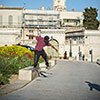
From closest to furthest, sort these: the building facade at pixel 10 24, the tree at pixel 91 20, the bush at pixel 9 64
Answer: the bush at pixel 9 64 → the building facade at pixel 10 24 → the tree at pixel 91 20

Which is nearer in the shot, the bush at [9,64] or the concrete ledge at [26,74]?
the bush at [9,64]

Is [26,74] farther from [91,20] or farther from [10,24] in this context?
[91,20]

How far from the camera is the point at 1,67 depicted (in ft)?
43.6

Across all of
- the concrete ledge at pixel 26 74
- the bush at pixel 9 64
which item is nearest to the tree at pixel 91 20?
the bush at pixel 9 64

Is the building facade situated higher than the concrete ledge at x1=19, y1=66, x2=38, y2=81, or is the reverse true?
the building facade

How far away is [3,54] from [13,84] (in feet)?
30.1

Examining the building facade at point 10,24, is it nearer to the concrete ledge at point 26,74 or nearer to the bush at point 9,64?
the bush at point 9,64

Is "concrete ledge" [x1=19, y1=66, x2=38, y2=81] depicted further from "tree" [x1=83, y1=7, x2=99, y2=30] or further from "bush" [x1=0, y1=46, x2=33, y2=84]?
"tree" [x1=83, y1=7, x2=99, y2=30]

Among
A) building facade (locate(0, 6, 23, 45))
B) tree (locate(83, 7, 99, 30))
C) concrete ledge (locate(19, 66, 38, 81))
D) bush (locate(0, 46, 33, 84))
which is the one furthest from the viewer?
tree (locate(83, 7, 99, 30))

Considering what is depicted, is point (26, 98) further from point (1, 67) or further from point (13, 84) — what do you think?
point (1, 67)

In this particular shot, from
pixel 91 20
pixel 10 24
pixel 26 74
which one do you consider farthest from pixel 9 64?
pixel 91 20

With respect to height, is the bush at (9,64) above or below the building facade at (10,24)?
below

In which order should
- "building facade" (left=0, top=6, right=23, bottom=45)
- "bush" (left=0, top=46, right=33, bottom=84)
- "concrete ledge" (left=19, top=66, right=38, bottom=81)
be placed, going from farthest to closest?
"building facade" (left=0, top=6, right=23, bottom=45) → "concrete ledge" (left=19, top=66, right=38, bottom=81) → "bush" (left=0, top=46, right=33, bottom=84)

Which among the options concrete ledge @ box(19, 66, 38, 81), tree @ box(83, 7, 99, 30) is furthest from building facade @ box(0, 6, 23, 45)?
concrete ledge @ box(19, 66, 38, 81)
